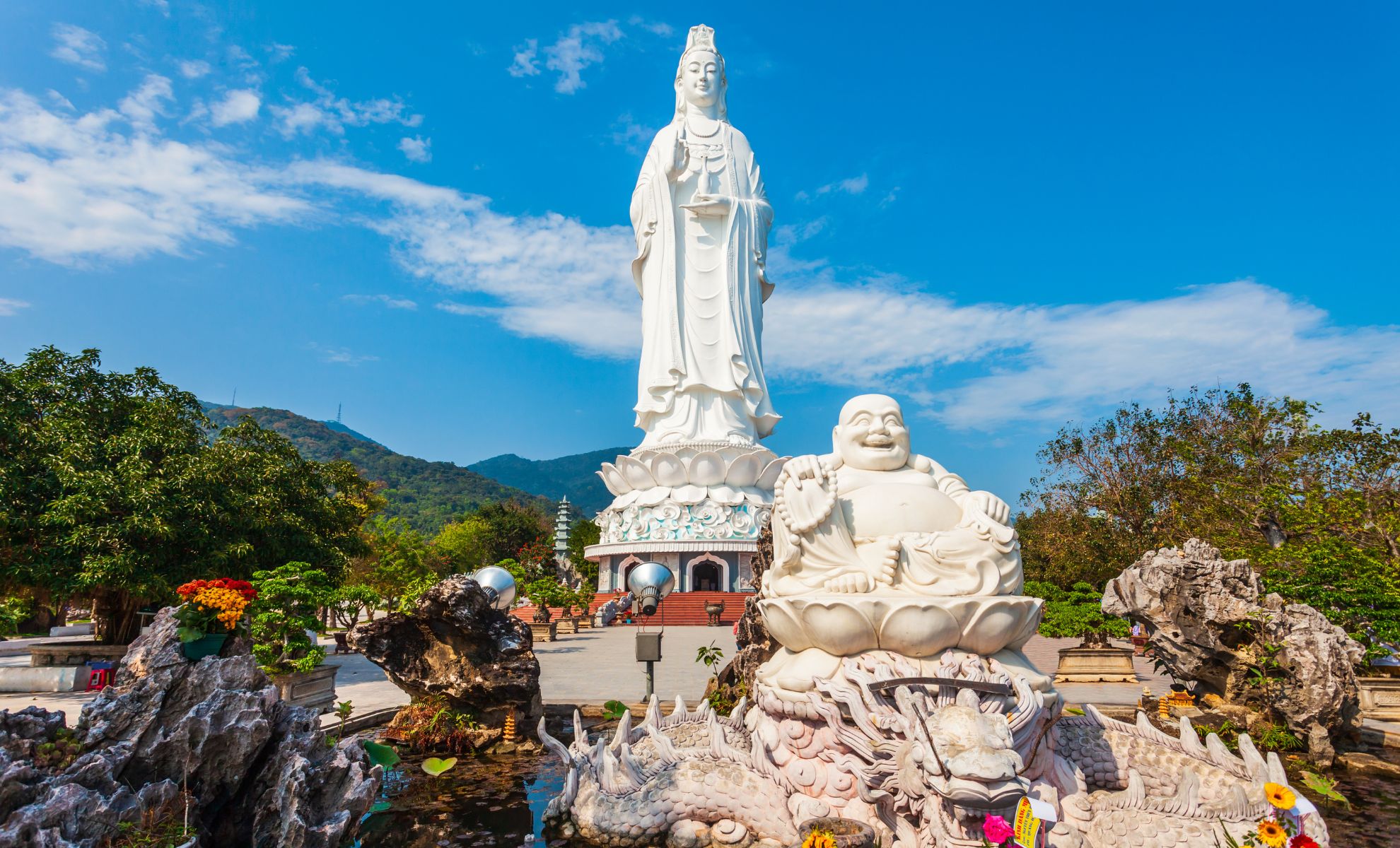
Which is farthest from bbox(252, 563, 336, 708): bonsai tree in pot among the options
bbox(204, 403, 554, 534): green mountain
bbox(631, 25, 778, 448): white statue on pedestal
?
bbox(204, 403, 554, 534): green mountain

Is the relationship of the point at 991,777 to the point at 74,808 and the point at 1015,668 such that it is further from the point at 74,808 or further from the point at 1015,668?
the point at 74,808

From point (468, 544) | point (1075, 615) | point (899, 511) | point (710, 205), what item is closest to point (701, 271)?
point (710, 205)

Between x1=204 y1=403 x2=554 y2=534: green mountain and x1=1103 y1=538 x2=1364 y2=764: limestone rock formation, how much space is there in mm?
68967

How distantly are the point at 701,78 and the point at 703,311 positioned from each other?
7.69 m

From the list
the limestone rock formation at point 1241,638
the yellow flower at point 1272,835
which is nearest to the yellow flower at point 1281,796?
the yellow flower at point 1272,835

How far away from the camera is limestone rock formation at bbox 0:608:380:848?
3426mm

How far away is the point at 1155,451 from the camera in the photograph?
68.9ft

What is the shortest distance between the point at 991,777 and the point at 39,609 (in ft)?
91.0

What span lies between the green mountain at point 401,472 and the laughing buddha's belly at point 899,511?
70881 mm

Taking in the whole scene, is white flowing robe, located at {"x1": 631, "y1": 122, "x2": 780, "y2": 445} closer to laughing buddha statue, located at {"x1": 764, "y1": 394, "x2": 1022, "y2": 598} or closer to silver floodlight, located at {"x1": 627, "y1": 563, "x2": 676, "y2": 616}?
silver floodlight, located at {"x1": 627, "y1": 563, "x2": 676, "y2": 616}

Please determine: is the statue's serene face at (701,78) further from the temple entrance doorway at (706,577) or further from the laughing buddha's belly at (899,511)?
the laughing buddha's belly at (899,511)

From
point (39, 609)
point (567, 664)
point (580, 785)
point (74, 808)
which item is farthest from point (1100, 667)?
point (39, 609)

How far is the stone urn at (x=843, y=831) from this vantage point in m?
3.83

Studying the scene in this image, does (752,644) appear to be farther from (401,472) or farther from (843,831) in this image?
(401,472)
